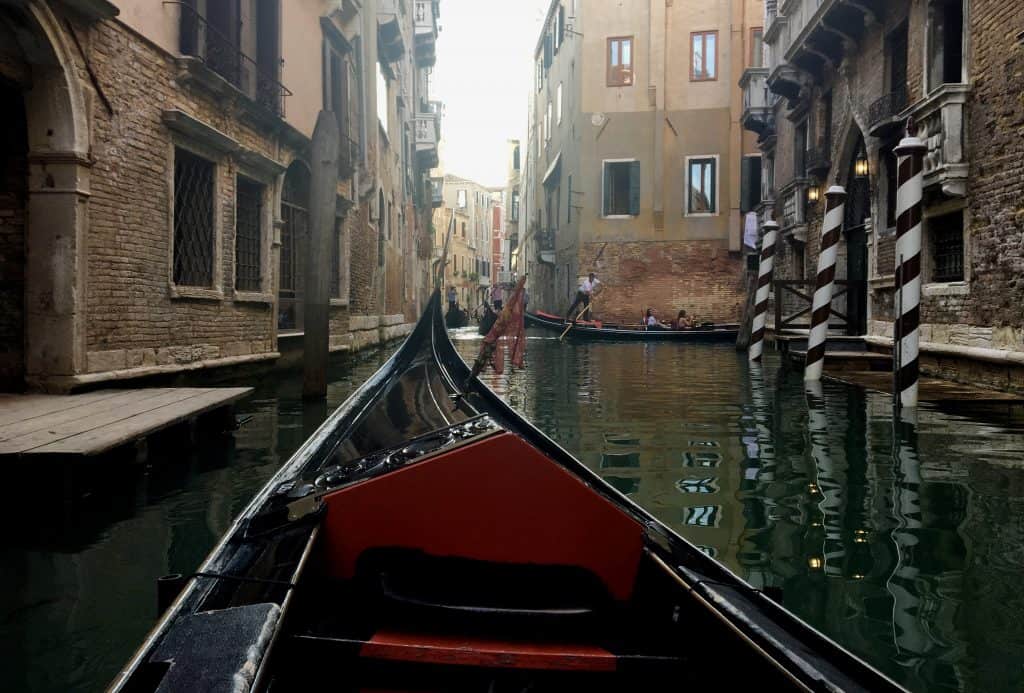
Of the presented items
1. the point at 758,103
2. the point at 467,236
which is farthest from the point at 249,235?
the point at 467,236

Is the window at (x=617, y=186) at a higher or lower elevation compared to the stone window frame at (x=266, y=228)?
higher

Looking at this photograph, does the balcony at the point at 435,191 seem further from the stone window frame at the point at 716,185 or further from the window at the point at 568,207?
the stone window frame at the point at 716,185

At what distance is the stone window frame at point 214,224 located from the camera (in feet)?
20.7

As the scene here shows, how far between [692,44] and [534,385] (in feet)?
42.9

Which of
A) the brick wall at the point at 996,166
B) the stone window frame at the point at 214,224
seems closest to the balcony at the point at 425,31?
the stone window frame at the point at 214,224

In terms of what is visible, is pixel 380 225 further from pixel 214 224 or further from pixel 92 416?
pixel 92 416

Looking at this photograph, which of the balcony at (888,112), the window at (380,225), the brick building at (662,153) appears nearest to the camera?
the balcony at (888,112)

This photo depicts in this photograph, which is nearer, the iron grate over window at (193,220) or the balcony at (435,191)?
the iron grate over window at (193,220)

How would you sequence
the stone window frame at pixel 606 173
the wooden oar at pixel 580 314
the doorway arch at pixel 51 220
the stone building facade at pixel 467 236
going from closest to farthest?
the doorway arch at pixel 51 220
the wooden oar at pixel 580 314
the stone window frame at pixel 606 173
the stone building facade at pixel 467 236

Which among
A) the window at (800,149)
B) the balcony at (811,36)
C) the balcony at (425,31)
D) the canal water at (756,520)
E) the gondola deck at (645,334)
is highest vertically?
the balcony at (425,31)

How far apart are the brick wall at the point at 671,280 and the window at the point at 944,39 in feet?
33.8

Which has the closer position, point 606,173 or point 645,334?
point 645,334

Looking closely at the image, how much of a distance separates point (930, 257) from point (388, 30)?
10.2 m

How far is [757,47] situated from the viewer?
1750cm
